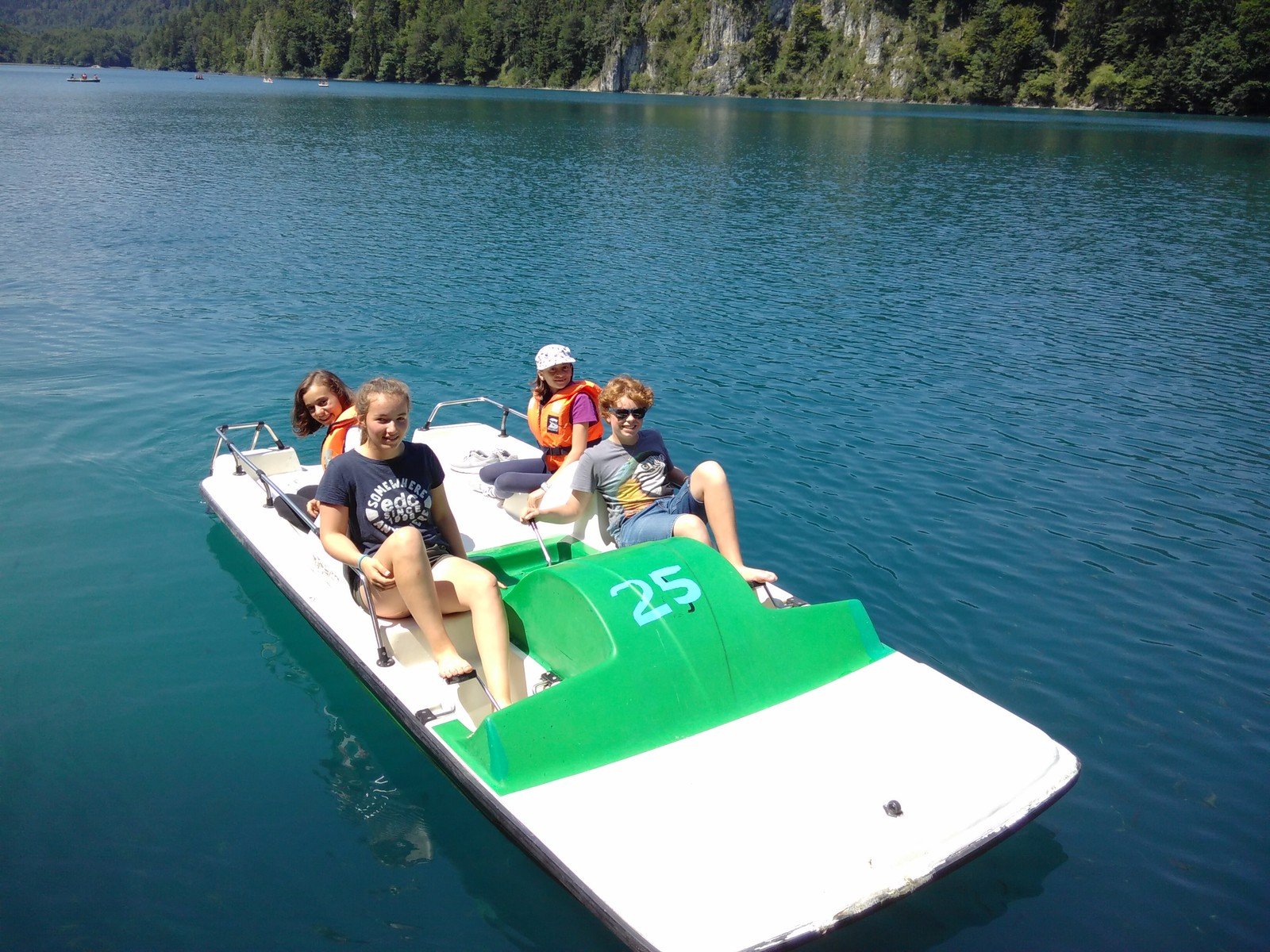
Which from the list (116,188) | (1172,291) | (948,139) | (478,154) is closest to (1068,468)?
(1172,291)

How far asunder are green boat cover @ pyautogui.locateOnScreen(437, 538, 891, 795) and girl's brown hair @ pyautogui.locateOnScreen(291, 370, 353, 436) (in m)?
2.51

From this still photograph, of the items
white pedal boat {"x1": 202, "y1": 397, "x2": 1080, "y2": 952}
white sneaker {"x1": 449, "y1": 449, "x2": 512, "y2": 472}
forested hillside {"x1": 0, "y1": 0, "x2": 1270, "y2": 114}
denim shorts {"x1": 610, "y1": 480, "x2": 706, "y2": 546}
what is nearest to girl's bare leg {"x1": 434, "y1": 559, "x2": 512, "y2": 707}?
white pedal boat {"x1": 202, "y1": 397, "x2": 1080, "y2": 952}

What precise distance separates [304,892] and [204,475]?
650 centimetres

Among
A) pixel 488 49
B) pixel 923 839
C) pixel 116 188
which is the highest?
pixel 488 49

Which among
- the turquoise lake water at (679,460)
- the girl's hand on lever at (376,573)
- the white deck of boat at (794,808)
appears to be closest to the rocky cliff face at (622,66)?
the turquoise lake water at (679,460)

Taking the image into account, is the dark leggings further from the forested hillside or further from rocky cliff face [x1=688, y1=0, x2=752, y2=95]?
rocky cliff face [x1=688, y1=0, x2=752, y2=95]

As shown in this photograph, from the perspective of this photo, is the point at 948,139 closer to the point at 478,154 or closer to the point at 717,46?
the point at 478,154

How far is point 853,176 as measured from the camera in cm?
3850

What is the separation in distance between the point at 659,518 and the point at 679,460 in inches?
184

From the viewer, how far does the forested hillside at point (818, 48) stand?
89.6 meters

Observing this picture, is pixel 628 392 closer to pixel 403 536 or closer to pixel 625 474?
pixel 625 474

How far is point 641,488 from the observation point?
6.90 m

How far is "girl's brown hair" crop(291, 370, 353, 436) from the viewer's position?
7418mm

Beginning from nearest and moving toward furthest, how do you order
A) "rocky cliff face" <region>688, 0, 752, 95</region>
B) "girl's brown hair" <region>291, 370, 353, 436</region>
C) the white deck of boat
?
the white deck of boat
"girl's brown hair" <region>291, 370, 353, 436</region>
"rocky cliff face" <region>688, 0, 752, 95</region>
